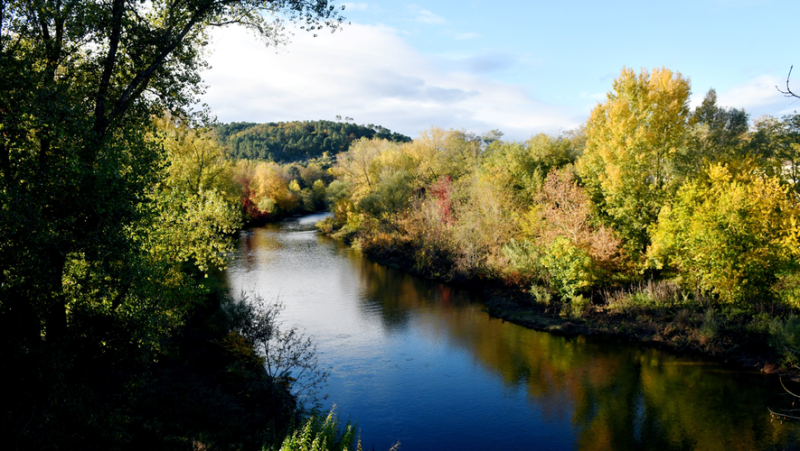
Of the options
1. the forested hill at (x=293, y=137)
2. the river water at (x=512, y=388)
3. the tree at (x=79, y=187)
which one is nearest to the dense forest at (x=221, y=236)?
the tree at (x=79, y=187)

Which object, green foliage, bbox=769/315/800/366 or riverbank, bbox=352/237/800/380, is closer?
green foliage, bbox=769/315/800/366

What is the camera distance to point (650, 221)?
993 inches

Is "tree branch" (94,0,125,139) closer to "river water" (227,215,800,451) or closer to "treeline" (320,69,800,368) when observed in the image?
"river water" (227,215,800,451)

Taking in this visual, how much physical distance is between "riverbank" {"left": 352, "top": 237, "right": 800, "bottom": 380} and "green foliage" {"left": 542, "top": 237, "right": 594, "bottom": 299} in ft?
3.46

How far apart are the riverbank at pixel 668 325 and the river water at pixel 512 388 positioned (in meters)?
0.81

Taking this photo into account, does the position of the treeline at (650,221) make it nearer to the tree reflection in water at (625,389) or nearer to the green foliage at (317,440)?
the tree reflection in water at (625,389)

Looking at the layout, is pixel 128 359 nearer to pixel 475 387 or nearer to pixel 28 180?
pixel 28 180

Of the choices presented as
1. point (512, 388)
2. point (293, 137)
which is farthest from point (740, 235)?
point (293, 137)

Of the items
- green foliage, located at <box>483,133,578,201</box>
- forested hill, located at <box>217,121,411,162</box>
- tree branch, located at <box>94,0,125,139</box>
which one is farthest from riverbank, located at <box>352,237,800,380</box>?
forested hill, located at <box>217,121,411,162</box>

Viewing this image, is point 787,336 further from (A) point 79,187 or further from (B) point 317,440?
(A) point 79,187

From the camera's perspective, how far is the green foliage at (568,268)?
24.1 meters

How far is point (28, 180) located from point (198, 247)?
363 inches

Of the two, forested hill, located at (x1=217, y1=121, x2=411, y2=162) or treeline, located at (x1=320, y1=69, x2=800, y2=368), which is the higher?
forested hill, located at (x1=217, y1=121, x2=411, y2=162)

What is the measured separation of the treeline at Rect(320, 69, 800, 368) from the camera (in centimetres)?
2012
